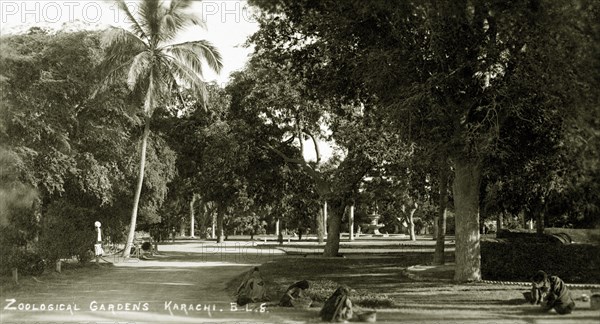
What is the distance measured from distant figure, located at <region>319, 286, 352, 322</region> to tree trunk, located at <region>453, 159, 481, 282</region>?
21.7 ft

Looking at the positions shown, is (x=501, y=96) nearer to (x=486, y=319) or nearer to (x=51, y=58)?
(x=486, y=319)

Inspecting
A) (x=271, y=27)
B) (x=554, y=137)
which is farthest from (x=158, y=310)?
(x=554, y=137)

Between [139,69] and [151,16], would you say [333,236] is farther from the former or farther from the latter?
[151,16]

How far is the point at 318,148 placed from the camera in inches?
1192

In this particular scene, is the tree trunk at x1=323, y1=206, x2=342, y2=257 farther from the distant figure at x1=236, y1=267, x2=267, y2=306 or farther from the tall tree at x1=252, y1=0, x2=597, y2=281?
the distant figure at x1=236, y1=267, x2=267, y2=306

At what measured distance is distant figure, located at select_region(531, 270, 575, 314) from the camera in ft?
38.7

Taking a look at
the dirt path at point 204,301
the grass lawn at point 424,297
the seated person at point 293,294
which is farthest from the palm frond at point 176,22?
the seated person at point 293,294

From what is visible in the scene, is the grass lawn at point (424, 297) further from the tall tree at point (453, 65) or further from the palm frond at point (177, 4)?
the palm frond at point (177, 4)

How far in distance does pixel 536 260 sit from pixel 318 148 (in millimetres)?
13737

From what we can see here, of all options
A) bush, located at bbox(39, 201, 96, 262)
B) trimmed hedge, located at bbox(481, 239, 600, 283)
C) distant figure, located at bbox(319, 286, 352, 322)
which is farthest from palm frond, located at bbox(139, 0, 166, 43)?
distant figure, located at bbox(319, 286, 352, 322)

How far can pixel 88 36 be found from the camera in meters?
24.8

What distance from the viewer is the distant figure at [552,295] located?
1179cm

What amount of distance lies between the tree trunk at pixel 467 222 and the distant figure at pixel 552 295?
3799 mm

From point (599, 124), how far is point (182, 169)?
30.0 meters
